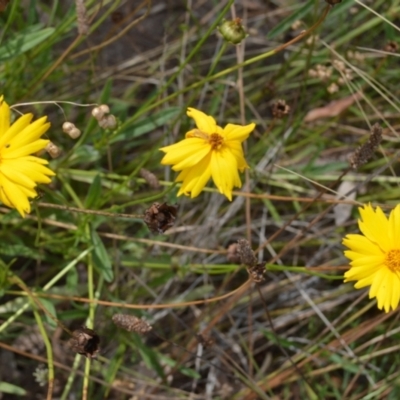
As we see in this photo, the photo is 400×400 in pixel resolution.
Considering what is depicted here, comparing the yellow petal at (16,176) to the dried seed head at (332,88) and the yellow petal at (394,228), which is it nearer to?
the yellow petal at (394,228)

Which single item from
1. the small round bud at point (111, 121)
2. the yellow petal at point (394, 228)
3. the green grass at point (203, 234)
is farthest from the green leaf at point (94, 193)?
the yellow petal at point (394, 228)

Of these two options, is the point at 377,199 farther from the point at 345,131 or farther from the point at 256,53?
the point at 256,53

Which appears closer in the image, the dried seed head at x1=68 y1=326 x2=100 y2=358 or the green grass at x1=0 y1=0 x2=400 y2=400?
the dried seed head at x1=68 y1=326 x2=100 y2=358

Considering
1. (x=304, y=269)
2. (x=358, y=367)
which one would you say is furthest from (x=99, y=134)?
(x=358, y=367)

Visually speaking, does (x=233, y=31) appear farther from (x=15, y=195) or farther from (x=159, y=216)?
(x=15, y=195)

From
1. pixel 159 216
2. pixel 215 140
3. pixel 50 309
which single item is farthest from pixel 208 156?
pixel 50 309

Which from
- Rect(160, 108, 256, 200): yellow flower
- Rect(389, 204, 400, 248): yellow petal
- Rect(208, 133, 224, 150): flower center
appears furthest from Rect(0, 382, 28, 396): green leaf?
Rect(389, 204, 400, 248): yellow petal

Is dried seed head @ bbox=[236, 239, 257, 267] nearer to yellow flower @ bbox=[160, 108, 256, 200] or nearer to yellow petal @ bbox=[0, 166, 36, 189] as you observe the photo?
yellow flower @ bbox=[160, 108, 256, 200]
